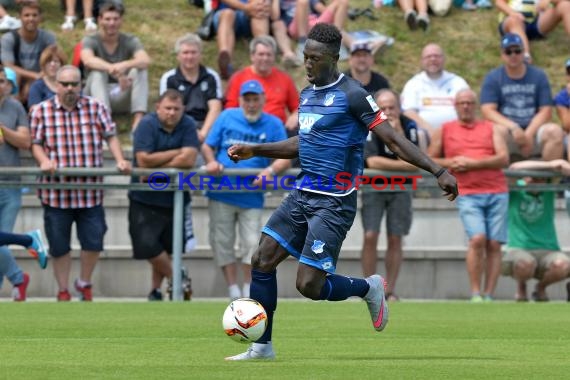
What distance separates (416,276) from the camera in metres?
18.1

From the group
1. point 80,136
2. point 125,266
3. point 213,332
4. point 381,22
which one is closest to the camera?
point 213,332

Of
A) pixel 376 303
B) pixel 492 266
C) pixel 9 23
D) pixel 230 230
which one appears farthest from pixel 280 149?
pixel 9 23

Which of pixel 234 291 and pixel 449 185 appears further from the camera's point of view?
pixel 234 291

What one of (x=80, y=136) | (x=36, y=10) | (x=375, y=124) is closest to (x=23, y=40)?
(x=36, y=10)

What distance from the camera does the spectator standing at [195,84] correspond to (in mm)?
18125

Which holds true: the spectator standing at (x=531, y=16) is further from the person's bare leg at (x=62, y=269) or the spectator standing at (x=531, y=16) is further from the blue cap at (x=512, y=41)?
the person's bare leg at (x=62, y=269)

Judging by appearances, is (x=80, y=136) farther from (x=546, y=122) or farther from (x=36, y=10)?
(x=546, y=122)

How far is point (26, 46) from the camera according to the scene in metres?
19.1

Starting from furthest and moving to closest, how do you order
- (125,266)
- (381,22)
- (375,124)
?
(381,22)
(125,266)
(375,124)

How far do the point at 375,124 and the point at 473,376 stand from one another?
215 cm

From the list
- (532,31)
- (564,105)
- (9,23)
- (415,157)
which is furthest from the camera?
(532,31)

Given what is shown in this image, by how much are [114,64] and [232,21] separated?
2432 millimetres

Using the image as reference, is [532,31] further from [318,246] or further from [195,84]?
[318,246]

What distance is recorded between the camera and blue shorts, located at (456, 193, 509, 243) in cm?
1647
